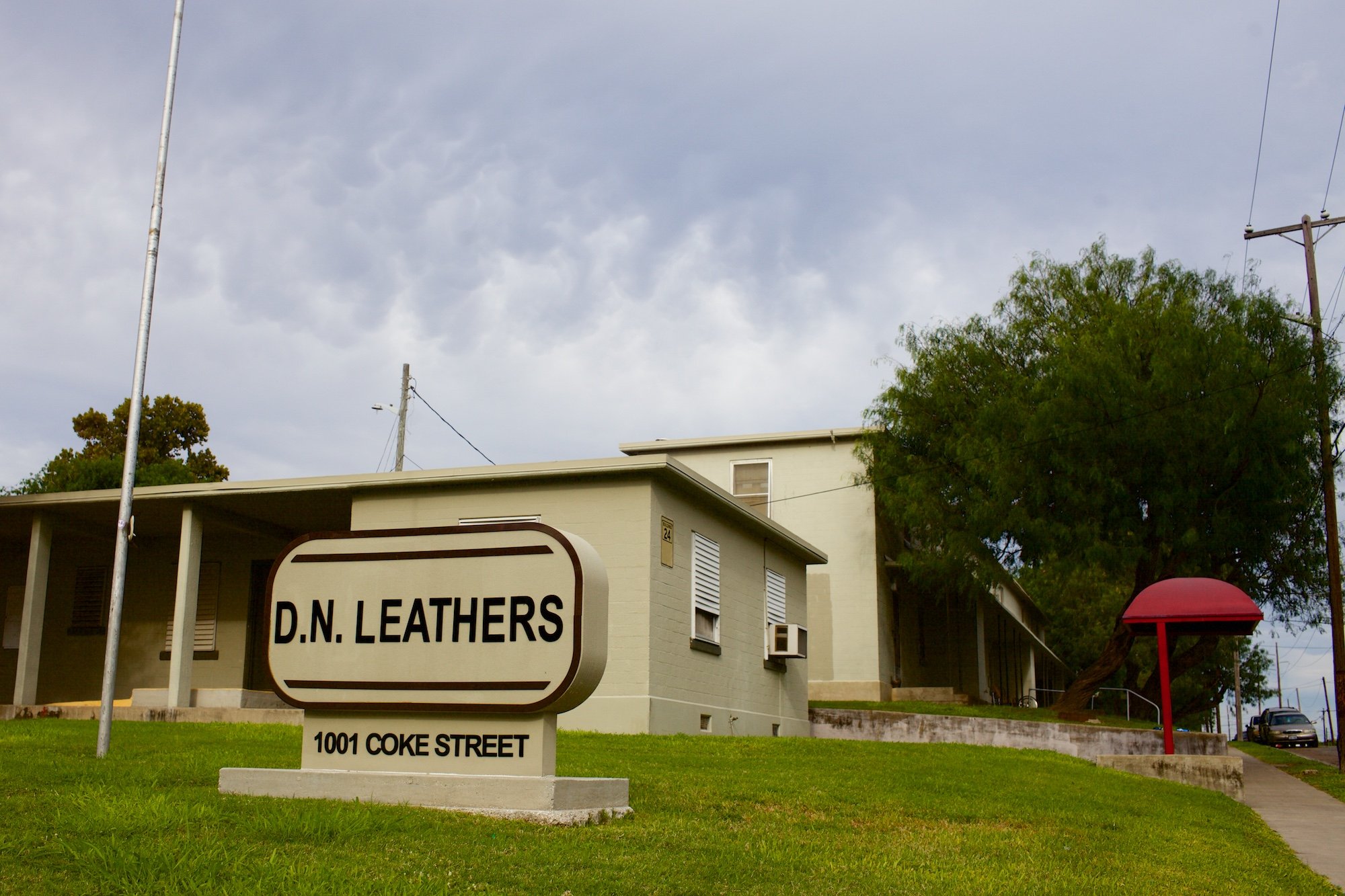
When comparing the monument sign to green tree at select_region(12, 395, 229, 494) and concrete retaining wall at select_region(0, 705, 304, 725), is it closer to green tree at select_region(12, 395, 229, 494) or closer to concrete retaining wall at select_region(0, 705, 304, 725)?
concrete retaining wall at select_region(0, 705, 304, 725)

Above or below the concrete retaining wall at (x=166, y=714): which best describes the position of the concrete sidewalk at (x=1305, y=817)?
below

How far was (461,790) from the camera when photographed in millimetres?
7395

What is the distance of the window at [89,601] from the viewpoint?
22.2 metres

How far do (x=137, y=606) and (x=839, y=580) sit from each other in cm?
1445

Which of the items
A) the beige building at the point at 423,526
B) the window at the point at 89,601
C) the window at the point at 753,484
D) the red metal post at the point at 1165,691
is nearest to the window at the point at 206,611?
the beige building at the point at 423,526

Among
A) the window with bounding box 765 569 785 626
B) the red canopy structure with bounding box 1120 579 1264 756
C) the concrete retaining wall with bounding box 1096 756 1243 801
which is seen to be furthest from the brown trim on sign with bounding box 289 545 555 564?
the window with bounding box 765 569 785 626

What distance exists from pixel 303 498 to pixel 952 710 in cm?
1314

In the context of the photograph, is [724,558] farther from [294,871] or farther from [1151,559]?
[294,871]

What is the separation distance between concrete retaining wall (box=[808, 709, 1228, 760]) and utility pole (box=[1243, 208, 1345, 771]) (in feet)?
17.3

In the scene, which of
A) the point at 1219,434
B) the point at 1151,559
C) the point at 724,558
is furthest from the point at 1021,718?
the point at 724,558

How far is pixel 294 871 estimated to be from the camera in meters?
5.41

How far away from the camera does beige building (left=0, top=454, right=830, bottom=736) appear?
16.5m

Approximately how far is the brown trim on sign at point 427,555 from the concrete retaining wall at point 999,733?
14414 mm

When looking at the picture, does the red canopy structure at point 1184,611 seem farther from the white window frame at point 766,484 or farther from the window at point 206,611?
the window at point 206,611
